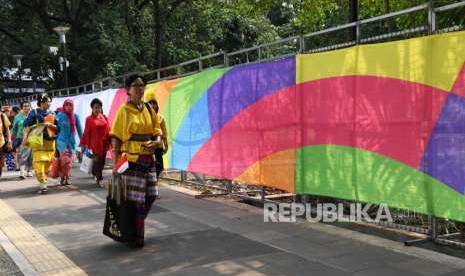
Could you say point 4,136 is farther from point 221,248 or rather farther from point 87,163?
point 221,248

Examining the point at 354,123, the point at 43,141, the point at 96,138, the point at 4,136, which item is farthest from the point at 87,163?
the point at 354,123

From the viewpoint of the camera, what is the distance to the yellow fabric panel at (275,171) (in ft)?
24.6

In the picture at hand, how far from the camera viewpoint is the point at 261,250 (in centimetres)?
609

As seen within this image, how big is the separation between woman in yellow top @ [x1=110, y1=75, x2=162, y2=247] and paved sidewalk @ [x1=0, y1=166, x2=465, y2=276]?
420 mm

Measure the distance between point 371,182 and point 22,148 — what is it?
951 centimetres

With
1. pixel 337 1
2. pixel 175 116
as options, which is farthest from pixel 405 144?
pixel 337 1

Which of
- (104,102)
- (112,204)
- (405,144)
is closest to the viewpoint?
(405,144)

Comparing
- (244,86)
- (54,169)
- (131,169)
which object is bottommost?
(54,169)

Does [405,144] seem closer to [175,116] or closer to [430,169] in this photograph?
[430,169]

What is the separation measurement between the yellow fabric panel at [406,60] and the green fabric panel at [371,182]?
867mm

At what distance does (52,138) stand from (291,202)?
A: 206 inches

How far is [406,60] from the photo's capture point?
5699mm

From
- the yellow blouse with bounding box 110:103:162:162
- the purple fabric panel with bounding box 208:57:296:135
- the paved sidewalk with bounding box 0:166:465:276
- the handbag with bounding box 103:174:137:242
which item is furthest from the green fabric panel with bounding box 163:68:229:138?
the handbag with bounding box 103:174:137:242

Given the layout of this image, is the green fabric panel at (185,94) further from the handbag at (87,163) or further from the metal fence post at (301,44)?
the handbag at (87,163)
